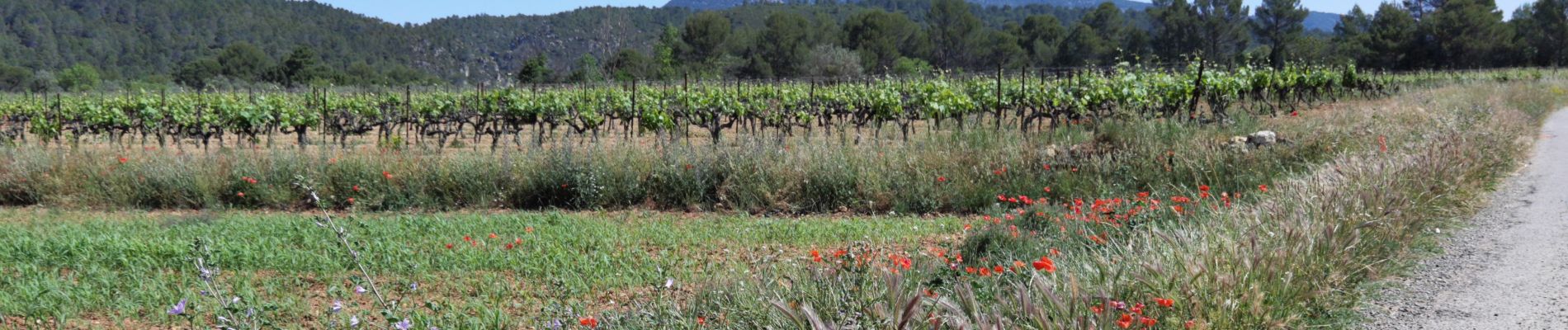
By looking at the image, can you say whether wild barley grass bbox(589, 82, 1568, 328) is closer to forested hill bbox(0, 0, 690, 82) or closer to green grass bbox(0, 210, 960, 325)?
green grass bbox(0, 210, 960, 325)

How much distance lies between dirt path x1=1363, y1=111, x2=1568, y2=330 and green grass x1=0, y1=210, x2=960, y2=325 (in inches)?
88.3

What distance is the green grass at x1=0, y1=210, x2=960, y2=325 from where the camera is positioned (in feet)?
16.9

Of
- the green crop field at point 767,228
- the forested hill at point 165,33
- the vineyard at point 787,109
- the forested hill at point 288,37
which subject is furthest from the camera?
the forested hill at point 165,33

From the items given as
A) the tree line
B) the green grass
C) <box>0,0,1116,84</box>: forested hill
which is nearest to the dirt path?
the green grass

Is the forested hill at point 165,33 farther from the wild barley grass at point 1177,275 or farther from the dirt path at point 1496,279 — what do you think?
the dirt path at point 1496,279

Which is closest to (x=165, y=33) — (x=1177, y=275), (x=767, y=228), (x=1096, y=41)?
(x=1096, y=41)

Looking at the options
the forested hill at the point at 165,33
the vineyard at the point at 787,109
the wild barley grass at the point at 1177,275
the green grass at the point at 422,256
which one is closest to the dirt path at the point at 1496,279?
the wild barley grass at the point at 1177,275

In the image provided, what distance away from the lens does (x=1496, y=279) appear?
14.9 ft

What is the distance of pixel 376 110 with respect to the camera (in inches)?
875

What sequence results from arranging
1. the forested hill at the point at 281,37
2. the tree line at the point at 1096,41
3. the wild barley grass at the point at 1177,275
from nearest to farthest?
the wild barley grass at the point at 1177,275, the tree line at the point at 1096,41, the forested hill at the point at 281,37

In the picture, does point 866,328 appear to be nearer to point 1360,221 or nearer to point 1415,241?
point 1360,221

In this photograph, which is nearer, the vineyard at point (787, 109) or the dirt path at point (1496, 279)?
the dirt path at point (1496, 279)

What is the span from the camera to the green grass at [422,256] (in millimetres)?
5156

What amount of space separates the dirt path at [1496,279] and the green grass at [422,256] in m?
2.24
